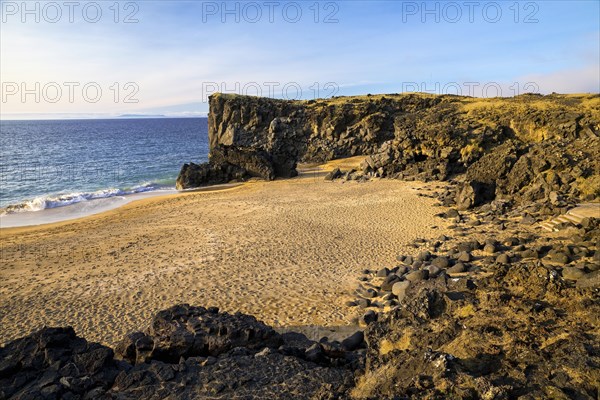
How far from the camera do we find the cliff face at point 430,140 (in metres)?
23.3

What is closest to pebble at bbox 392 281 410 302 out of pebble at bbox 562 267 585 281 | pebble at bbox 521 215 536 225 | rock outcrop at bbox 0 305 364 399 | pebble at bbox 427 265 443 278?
pebble at bbox 427 265 443 278

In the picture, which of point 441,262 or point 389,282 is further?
point 441,262

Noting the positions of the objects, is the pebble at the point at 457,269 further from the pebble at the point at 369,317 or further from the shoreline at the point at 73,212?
the shoreline at the point at 73,212

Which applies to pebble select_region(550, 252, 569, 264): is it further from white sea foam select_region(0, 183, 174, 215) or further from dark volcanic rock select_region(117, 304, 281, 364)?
white sea foam select_region(0, 183, 174, 215)

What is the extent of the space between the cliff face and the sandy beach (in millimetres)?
5544

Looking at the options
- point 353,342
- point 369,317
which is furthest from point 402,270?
point 353,342

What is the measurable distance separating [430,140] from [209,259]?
23301mm

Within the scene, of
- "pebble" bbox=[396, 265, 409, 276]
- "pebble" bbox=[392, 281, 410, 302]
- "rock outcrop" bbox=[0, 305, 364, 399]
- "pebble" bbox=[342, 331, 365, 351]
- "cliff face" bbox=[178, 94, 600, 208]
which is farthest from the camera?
"cliff face" bbox=[178, 94, 600, 208]

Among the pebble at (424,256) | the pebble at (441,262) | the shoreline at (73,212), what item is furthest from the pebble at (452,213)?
the shoreline at (73,212)

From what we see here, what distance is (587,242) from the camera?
1509cm

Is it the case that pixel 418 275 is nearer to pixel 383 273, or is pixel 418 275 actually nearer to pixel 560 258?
pixel 383 273

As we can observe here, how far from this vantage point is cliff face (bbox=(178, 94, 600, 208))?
23312 mm

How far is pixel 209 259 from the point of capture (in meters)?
18.2

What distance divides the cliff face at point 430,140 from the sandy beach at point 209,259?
5.54m
